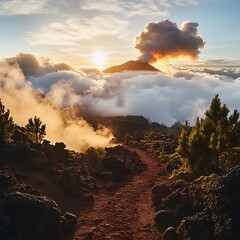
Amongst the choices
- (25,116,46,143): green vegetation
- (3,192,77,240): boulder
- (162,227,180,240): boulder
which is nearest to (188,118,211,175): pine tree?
(162,227,180,240): boulder

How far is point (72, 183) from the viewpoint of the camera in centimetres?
3488

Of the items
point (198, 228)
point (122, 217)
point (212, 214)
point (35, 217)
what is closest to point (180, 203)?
point (122, 217)

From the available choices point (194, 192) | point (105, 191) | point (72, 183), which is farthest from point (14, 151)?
point (194, 192)

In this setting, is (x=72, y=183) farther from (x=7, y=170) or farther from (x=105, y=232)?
(x=105, y=232)

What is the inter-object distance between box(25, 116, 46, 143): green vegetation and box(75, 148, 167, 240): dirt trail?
919 inches

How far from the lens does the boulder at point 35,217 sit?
2252cm

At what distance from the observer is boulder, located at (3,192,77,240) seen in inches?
886

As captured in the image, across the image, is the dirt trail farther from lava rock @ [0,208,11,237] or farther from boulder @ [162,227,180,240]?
lava rock @ [0,208,11,237]

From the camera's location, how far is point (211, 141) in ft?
114

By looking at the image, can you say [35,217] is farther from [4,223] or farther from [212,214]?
[212,214]

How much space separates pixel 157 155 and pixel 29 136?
83.6 ft

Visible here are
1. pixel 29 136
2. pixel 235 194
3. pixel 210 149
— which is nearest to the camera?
pixel 235 194

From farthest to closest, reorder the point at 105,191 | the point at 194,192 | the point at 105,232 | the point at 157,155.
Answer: the point at 157,155, the point at 105,191, the point at 194,192, the point at 105,232

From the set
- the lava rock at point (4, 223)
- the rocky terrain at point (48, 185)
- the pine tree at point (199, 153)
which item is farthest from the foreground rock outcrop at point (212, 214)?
the lava rock at point (4, 223)
